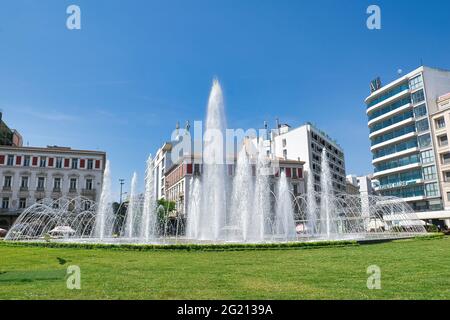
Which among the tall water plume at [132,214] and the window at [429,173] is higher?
the window at [429,173]

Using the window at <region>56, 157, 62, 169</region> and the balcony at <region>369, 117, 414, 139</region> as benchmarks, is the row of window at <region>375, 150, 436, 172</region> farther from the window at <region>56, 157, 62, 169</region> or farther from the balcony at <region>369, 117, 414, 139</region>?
the window at <region>56, 157, 62, 169</region>

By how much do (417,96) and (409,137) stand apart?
6.91 meters

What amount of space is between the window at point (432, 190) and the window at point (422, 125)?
29.9 ft

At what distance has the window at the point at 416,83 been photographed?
196 feet

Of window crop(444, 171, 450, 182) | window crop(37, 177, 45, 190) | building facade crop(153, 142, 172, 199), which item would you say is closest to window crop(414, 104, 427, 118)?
window crop(444, 171, 450, 182)

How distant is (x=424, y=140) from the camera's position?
58531mm

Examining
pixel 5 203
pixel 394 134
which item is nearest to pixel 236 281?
pixel 5 203

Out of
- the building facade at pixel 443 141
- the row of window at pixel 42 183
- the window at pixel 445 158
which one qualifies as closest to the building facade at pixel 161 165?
the row of window at pixel 42 183

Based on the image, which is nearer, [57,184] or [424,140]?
[424,140]

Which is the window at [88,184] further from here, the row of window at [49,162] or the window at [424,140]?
the window at [424,140]

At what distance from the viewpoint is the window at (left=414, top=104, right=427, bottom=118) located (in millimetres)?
58844

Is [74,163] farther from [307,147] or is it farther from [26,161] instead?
[307,147]

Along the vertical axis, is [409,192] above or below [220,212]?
above

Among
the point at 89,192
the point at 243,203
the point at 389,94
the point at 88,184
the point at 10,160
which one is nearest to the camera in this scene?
the point at 243,203
